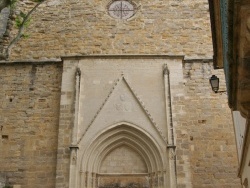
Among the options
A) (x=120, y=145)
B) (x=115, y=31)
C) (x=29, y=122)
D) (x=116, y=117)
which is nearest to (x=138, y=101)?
(x=116, y=117)

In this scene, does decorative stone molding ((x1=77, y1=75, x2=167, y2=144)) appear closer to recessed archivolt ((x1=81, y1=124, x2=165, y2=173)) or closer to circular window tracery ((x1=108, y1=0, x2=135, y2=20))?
recessed archivolt ((x1=81, y1=124, x2=165, y2=173))

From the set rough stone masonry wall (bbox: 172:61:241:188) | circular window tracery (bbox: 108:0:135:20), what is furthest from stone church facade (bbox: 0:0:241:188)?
circular window tracery (bbox: 108:0:135:20)

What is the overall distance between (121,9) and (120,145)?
4.38 m

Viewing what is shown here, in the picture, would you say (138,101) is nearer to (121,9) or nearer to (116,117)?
(116,117)

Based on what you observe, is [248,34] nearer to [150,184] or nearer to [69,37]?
[150,184]

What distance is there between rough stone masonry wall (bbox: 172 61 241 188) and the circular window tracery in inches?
105

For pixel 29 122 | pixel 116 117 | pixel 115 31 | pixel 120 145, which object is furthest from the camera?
pixel 115 31

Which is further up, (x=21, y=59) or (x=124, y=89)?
(x=21, y=59)

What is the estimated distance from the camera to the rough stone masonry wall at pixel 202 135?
8.70 meters

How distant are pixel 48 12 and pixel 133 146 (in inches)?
198

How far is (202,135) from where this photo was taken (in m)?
9.16

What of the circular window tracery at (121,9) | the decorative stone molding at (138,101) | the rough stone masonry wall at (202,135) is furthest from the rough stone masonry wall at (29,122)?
the rough stone masonry wall at (202,135)

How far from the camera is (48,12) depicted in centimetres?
1131

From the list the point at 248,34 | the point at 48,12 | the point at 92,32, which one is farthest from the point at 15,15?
the point at 248,34
